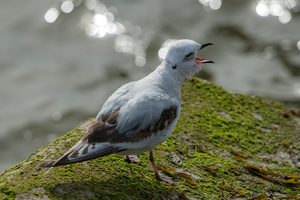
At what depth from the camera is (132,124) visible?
374 centimetres

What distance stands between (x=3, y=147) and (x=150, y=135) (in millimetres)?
6205

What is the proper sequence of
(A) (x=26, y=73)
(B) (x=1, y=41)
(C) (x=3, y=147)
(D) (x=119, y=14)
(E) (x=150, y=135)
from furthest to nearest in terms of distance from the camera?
(D) (x=119, y=14) → (B) (x=1, y=41) → (A) (x=26, y=73) → (C) (x=3, y=147) → (E) (x=150, y=135)

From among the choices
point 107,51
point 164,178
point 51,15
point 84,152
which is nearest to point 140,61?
point 107,51

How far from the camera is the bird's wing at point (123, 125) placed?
11.9ft

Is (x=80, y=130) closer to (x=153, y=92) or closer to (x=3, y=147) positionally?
(x=153, y=92)

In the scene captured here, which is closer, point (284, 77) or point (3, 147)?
point (3, 147)

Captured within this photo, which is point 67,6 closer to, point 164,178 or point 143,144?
point 143,144

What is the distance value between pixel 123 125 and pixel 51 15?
348 inches

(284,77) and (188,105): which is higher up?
(284,77)

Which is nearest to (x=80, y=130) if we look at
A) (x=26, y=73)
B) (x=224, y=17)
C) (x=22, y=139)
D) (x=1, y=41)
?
(x=22, y=139)

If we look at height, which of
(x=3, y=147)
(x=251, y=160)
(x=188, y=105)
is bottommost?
(x=3, y=147)

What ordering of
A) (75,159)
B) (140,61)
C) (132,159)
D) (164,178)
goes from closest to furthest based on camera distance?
1. (75,159)
2. (164,178)
3. (132,159)
4. (140,61)

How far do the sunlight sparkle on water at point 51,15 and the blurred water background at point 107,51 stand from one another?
0.04 m

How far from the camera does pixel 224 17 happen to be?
1166 centimetres
